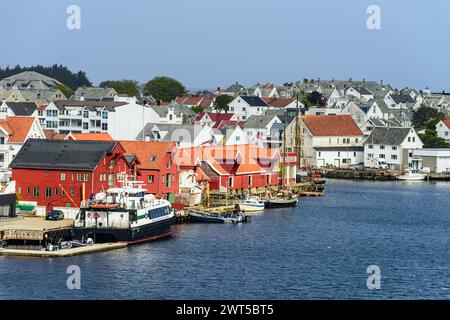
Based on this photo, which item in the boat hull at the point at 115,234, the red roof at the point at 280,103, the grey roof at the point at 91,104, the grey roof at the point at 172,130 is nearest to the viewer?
the boat hull at the point at 115,234

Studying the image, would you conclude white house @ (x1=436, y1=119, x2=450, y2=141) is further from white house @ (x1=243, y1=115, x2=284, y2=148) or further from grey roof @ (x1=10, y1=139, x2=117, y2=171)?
grey roof @ (x1=10, y1=139, x2=117, y2=171)

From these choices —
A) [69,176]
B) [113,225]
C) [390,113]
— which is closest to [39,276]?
[113,225]

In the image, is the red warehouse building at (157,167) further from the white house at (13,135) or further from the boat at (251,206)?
the white house at (13,135)

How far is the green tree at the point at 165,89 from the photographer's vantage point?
9969 cm

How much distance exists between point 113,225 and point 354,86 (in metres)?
76.3

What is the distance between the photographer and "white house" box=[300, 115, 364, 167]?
62.0 meters

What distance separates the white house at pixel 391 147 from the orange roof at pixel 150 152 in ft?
94.6

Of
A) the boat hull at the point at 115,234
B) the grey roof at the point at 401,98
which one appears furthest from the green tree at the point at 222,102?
the boat hull at the point at 115,234

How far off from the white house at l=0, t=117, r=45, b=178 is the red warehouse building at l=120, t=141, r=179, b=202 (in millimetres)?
8665

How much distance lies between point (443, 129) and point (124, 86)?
36915mm

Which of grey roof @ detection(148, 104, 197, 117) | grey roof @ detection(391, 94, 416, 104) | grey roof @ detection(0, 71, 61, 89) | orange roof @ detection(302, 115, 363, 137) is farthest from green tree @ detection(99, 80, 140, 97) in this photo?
orange roof @ detection(302, 115, 363, 137)

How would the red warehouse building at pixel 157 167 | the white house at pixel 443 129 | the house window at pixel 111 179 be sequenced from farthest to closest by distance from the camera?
the white house at pixel 443 129 → the red warehouse building at pixel 157 167 → the house window at pixel 111 179
